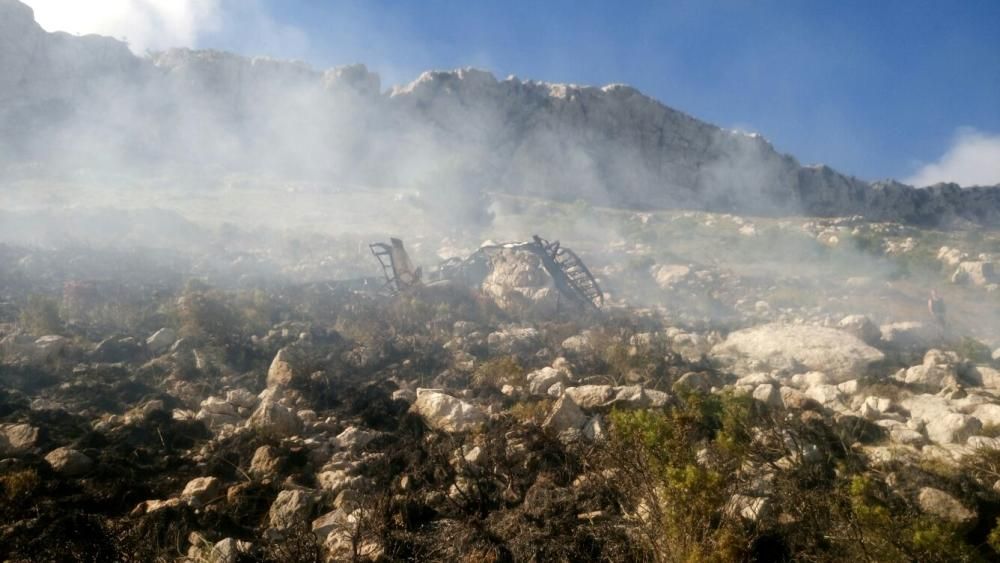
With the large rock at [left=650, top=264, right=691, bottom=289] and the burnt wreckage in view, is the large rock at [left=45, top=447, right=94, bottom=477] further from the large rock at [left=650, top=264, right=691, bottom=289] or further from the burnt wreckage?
the large rock at [left=650, top=264, right=691, bottom=289]

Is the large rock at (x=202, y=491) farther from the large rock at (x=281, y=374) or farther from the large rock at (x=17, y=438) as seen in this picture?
the large rock at (x=281, y=374)

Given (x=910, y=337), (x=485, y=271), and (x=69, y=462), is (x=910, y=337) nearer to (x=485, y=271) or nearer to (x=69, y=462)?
(x=485, y=271)

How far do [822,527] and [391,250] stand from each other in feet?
30.4

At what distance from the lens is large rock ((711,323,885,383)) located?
5992mm

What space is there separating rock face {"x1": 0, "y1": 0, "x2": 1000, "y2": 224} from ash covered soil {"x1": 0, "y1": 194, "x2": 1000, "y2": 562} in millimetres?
21183

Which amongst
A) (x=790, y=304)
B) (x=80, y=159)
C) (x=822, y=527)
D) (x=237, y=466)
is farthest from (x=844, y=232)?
(x=80, y=159)

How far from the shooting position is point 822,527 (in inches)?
91.2

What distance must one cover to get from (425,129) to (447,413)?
1310 inches

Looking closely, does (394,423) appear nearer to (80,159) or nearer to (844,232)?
(844,232)

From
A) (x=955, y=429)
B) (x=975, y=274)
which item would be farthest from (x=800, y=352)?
(x=975, y=274)

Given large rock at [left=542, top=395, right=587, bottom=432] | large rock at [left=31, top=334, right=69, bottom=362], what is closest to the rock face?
large rock at [left=31, top=334, right=69, bottom=362]

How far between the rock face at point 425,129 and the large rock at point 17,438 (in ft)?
82.2

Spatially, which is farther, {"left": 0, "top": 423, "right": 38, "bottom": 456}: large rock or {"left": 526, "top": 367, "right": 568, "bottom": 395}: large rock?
{"left": 526, "top": 367, "right": 568, "bottom": 395}: large rock

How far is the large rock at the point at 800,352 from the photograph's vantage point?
5.99 m
